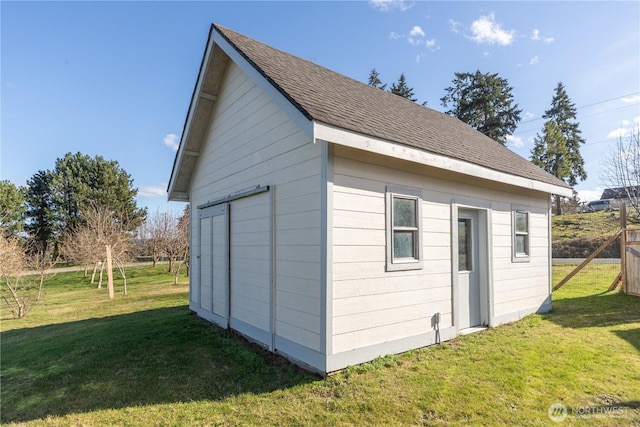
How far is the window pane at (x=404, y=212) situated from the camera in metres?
4.82

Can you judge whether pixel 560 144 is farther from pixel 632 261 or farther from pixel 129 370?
pixel 129 370

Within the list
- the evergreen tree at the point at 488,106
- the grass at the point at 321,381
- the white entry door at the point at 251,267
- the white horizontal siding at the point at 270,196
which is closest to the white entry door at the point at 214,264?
the white entry door at the point at 251,267

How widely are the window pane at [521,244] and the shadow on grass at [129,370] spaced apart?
573 centimetres

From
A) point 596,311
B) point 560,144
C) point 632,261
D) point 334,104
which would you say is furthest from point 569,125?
point 334,104

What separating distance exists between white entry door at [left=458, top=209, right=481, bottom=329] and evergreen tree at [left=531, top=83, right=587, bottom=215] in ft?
94.6

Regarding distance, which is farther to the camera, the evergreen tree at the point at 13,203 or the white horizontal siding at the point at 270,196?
the evergreen tree at the point at 13,203

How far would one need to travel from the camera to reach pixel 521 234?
7.18 m

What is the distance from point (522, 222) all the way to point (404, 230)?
4.18 meters

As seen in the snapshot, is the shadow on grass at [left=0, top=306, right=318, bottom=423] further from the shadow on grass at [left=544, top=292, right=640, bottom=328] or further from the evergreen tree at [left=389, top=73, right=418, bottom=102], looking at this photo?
the evergreen tree at [left=389, top=73, right=418, bottom=102]

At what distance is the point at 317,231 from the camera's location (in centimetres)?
412

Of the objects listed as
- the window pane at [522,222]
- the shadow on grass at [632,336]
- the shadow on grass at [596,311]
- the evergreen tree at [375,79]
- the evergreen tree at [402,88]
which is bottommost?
the shadow on grass at [596,311]

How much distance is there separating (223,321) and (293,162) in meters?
4.07

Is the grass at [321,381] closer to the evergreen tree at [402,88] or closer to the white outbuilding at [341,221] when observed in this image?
the white outbuilding at [341,221]

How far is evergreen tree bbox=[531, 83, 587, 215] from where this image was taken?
1158 inches
